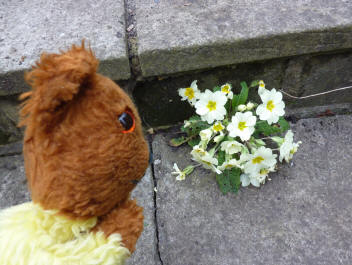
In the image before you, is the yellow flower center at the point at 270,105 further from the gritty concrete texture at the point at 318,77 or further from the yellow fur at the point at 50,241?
the yellow fur at the point at 50,241

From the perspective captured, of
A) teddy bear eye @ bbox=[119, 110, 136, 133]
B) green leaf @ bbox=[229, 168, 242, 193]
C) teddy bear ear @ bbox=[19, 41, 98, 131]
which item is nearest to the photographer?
teddy bear ear @ bbox=[19, 41, 98, 131]

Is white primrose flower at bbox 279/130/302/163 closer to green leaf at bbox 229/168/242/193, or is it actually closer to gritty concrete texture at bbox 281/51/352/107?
green leaf at bbox 229/168/242/193

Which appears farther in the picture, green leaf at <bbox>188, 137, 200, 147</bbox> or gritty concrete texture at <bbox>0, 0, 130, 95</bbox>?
green leaf at <bbox>188, 137, 200, 147</bbox>

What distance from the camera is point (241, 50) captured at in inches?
63.5

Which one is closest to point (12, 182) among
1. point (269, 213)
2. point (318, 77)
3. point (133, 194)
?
point (133, 194)

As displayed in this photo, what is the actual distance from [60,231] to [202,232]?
836 millimetres

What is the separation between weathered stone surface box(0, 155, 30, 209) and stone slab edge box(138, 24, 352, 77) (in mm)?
900

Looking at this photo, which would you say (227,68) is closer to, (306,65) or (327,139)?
(306,65)

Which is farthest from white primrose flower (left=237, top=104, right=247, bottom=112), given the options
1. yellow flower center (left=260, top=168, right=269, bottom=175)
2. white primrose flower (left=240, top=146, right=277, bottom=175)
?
yellow flower center (left=260, top=168, right=269, bottom=175)

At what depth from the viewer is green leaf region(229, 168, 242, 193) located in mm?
1670

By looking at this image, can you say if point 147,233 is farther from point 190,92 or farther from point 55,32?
point 55,32

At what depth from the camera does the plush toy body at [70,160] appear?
75cm

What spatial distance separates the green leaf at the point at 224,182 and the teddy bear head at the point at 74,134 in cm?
89

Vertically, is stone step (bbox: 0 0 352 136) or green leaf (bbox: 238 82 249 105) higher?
stone step (bbox: 0 0 352 136)
